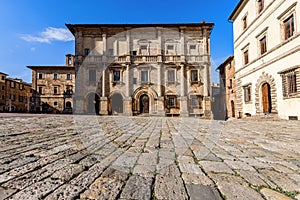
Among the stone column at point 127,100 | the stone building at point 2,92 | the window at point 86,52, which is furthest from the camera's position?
the stone building at point 2,92

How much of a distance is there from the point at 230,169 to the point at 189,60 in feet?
69.3

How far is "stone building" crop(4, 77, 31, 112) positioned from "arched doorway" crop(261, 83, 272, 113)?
39547mm

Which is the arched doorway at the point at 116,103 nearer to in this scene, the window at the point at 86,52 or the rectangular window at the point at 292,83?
the window at the point at 86,52

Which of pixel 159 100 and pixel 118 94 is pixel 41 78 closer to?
pixel 118 94

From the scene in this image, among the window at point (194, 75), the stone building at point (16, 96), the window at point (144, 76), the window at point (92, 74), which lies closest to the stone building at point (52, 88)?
the stone building at point (16, 96)

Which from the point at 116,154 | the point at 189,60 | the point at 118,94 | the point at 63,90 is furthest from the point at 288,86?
the point at 63,90

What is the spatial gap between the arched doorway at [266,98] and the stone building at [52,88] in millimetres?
28694

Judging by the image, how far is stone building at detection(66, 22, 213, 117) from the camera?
69.1 feet

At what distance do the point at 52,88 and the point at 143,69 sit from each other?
62.6ft

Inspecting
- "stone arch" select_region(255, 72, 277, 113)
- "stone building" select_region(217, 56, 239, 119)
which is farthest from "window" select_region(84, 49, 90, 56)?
"stone arch" select_region(255, 72, 277, 113)

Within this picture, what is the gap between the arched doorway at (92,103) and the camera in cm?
2147

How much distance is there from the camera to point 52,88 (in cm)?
3023

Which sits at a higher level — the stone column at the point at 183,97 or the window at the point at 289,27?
the window at the point at 289,27

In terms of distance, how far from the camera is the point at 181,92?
69.2ft
